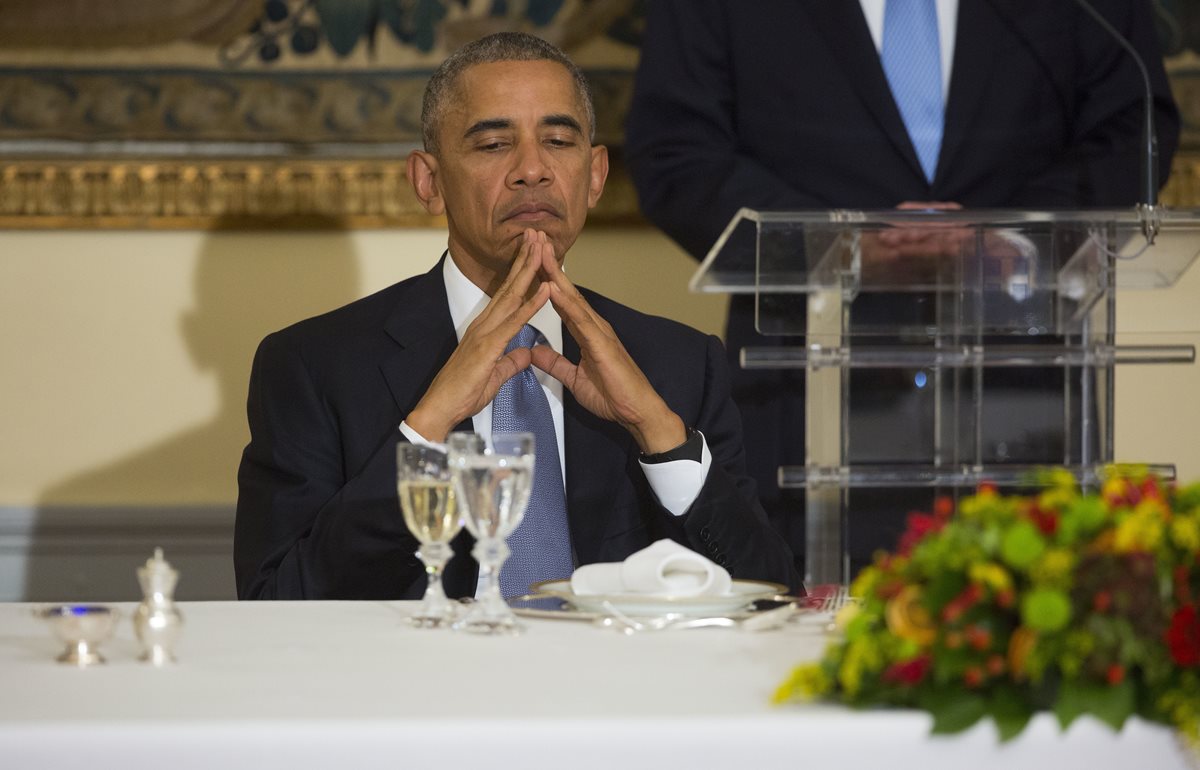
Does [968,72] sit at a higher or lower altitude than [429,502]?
higher

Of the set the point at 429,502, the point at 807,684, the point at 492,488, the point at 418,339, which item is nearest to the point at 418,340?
the point at 418,339

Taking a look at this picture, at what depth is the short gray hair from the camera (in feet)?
7.93

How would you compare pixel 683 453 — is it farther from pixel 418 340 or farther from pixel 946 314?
pixel 418 340

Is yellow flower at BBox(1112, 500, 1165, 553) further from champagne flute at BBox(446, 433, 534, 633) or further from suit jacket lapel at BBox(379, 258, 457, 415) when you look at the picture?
suit jacket lapel at BBox(379, 258, 457, 415)

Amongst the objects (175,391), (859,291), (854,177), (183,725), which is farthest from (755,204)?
(183,725)

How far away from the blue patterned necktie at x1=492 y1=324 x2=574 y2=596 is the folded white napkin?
453 mm

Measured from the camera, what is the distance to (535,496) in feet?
6.93

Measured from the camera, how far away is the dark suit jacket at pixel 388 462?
2.01m

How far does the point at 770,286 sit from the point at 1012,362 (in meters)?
0.31

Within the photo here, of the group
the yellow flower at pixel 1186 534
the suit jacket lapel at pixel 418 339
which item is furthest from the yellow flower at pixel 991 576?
the suit jacket lapel at pixel 418 339

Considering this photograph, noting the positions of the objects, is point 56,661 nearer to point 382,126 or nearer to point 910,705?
point 910,705

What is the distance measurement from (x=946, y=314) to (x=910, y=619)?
1.09 m

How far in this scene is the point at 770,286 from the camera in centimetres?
200

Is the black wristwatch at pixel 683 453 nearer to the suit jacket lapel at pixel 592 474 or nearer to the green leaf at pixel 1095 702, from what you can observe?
the suit jacket lapel at pixel 592 474
